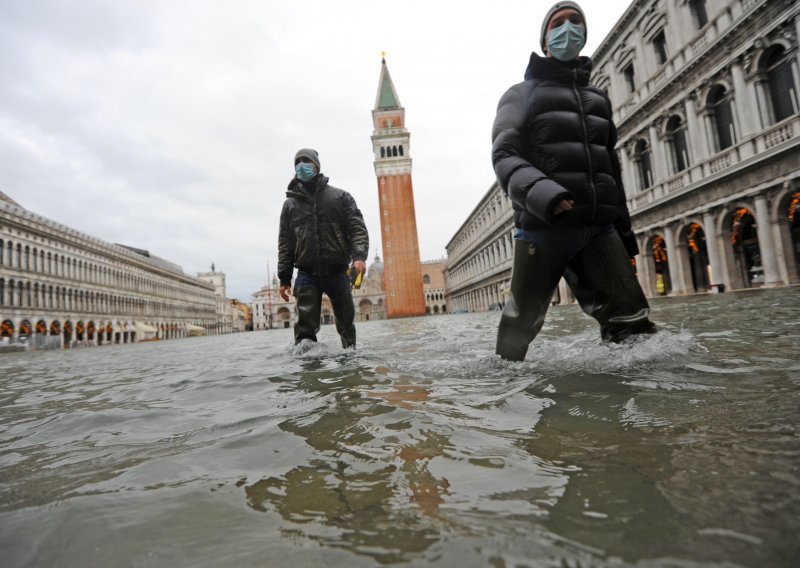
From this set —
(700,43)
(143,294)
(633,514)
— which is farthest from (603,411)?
(143,294)

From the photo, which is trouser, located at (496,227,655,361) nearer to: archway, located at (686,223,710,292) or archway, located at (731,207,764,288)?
archway, located at (731,207,764,288)

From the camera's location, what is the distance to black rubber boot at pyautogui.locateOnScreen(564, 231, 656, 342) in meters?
2.69

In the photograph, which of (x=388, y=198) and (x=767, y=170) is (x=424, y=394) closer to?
(x=767, y=170)

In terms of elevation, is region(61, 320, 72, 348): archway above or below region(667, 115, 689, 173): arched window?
below

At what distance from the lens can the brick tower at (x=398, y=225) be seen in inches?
2265

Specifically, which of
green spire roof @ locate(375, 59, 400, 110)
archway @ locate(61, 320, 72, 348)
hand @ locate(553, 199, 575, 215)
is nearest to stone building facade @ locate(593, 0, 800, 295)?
hand @ locate(553, 199, 575, 215)

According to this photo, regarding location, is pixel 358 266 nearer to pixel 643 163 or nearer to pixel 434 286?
pixel 643 163

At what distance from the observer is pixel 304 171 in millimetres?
4762

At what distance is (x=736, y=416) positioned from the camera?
1334 mm

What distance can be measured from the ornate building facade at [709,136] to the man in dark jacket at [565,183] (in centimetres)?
1287

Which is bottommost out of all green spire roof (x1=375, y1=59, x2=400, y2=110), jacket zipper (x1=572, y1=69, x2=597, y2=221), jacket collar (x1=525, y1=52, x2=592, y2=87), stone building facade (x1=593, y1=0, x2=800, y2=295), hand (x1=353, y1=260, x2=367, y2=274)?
hand (x1=353, y1=260, x2=367, y2=274)

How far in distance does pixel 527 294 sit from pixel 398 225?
2203 inches

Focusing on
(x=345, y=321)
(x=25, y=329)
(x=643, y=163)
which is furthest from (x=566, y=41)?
(x=25, y=329)

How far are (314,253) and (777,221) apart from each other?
45.5ft
